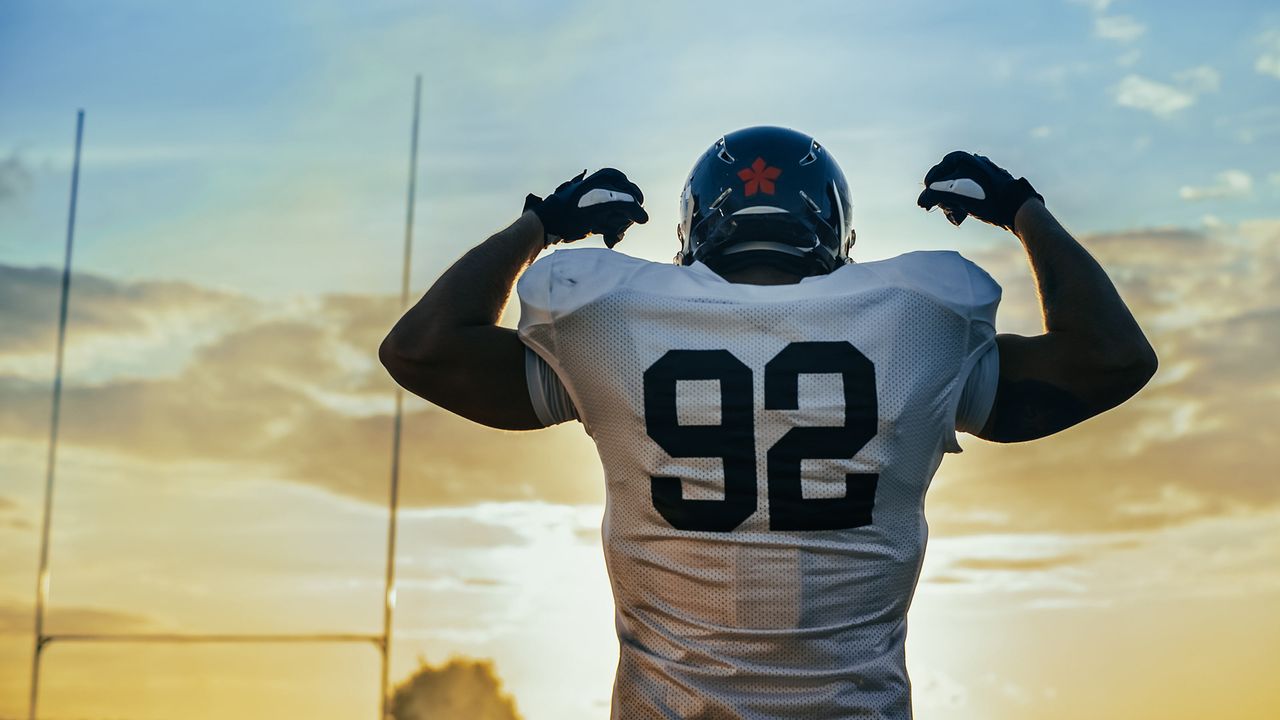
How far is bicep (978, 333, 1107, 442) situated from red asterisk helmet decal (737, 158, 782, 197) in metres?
0.70

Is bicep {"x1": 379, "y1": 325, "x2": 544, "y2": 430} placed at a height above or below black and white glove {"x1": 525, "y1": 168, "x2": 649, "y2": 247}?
below

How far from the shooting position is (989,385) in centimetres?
258

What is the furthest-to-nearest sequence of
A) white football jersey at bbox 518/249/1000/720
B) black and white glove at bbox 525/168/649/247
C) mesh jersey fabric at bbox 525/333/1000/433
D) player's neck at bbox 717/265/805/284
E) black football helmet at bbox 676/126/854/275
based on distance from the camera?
black and white glove at bbox 525/168/649/247
black football helmet at bbox 676/126/854/275
player's neck at bbox 717/265/805/284
mesh jersey fabric at bbox 525/333/1000/433
white football jersey at bbox 518/249/1000/720

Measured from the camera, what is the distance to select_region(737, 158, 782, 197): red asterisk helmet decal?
3.02 metres

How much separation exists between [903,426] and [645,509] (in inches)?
20.3

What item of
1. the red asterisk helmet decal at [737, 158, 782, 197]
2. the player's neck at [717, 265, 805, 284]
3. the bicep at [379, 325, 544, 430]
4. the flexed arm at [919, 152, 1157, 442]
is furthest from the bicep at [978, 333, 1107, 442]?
the bicep at [379, 325, 544, 430]

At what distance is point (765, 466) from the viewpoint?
94.7 inches

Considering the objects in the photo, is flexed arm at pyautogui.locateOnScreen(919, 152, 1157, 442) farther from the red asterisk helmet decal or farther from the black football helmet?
the red asterisk helmet decal

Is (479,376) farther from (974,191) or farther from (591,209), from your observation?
(974,191)

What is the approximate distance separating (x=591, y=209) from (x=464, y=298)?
539mm

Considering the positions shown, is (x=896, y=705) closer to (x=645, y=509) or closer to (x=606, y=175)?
(x=645, y=509)

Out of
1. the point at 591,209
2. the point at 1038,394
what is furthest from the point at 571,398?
the point at 1038,394

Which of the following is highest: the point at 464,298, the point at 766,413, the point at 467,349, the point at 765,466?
the point at 464,298

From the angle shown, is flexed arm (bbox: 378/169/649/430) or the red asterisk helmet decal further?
the red asterisk helmet decal
